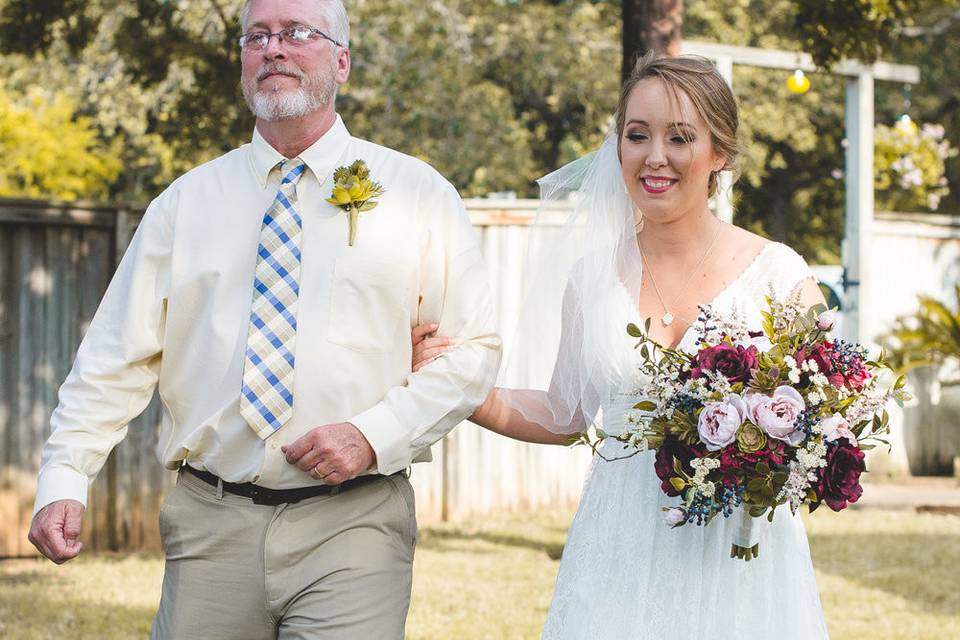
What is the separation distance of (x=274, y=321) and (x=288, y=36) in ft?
2.70

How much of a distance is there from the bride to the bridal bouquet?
241 mm

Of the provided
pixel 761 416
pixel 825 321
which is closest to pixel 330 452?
pixel 761 416

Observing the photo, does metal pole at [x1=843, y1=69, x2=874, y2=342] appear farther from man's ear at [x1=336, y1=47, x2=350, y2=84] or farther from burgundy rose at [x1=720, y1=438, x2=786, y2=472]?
burgundy rose at [x1=720, y1=438, x2=786, y2=472]

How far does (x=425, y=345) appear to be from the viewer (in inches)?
151

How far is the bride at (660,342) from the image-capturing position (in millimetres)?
3680

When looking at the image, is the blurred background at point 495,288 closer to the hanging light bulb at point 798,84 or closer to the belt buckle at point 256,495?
the hanging light bulb at point 798,84

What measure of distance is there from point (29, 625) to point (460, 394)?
4.38 meters

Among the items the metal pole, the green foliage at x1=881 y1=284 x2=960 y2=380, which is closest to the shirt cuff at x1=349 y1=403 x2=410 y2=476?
the metal pole

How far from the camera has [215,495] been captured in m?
3.73

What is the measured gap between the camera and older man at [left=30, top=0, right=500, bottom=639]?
143 inches

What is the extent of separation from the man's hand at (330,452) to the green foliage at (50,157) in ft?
53.8

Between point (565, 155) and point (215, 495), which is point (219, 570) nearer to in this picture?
point (215, 495)

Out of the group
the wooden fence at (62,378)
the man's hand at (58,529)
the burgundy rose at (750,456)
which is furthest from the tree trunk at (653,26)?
the man's hand at (58,529)

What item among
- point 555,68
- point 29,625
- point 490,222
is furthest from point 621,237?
point 555,68
